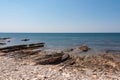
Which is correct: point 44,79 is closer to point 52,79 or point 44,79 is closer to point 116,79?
point 52,79

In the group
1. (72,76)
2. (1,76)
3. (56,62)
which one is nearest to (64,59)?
(56,62)

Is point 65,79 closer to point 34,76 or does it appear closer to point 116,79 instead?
point 34,76

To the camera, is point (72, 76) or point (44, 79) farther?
point (72, 76)

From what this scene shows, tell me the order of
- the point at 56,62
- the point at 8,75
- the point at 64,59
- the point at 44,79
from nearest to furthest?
the point at 44,79, the point at 8,75, the point at 56,62, the point at 64,59

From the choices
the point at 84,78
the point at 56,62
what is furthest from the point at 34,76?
the point at 56,62

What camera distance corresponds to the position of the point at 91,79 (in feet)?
42.1

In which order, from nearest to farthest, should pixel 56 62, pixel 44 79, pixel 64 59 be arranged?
pixel 44 79 < pixel 56 62 < pixel 64 59

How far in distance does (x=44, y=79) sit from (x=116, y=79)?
5.03 metres

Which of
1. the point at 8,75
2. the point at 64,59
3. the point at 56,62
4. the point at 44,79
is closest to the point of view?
the point at 44,79

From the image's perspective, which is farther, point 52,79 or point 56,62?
point 56,62

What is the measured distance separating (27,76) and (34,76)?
1.60ft

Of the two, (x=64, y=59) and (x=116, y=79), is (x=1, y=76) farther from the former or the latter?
(x=64, y=59)

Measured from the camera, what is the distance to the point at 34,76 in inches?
516

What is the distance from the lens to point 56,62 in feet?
68.4
